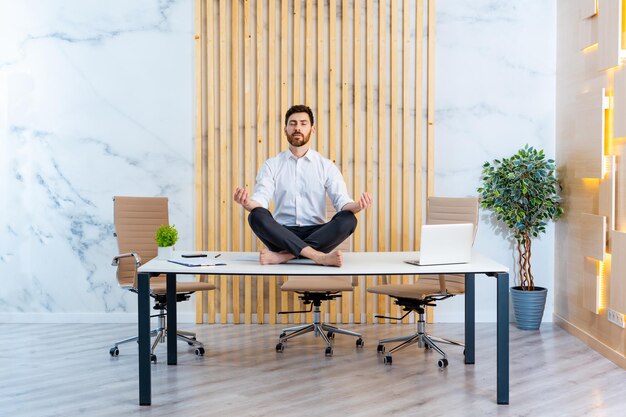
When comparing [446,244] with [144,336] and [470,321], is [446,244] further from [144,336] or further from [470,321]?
[144,336]

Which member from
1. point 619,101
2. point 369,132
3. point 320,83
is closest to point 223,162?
point 320,83

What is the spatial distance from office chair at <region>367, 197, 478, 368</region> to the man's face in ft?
4.19

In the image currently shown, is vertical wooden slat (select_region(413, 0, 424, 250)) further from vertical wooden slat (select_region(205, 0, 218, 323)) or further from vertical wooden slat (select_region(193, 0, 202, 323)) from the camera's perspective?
vertical wooden slat (select_region(193, 0, 202, 323))

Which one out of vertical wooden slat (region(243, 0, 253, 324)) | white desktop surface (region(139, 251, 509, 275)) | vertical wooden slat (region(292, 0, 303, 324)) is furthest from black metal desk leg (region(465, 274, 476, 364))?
vertical wooden slat (region(243, 0, 253, 324))

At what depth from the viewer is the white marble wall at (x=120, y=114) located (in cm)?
710

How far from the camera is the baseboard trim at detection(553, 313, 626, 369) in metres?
5.52

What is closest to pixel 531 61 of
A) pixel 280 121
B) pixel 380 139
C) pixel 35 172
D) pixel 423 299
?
pixel 380 139

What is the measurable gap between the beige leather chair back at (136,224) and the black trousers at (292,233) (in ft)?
5.50

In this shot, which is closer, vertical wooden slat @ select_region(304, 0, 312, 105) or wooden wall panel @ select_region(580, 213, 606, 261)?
wooden wall panel @ select_region(580, 213, 606, 261)

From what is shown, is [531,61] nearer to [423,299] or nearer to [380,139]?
[380,139]

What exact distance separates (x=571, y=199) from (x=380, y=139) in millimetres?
1762

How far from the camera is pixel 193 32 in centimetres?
711

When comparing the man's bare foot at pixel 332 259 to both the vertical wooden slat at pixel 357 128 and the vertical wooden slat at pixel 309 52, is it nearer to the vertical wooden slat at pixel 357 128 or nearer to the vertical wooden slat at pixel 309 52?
the vertical wooden slat at pixel 357 128

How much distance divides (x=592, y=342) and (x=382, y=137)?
2538 mm
